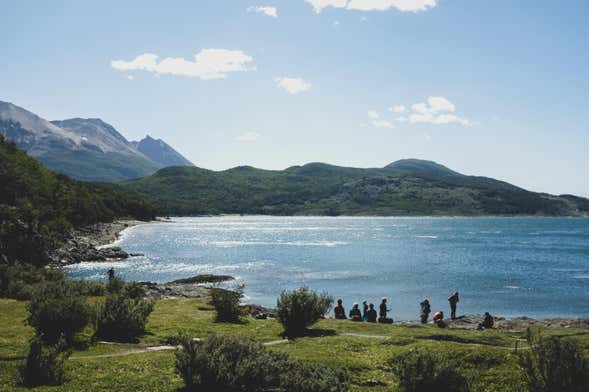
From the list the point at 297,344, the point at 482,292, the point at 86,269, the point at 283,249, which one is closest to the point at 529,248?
the point at 283,249

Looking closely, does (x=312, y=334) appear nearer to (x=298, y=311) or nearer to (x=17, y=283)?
(x=298, y=311)

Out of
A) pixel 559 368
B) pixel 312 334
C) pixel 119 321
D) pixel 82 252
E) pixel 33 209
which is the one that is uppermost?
pixel 33 209

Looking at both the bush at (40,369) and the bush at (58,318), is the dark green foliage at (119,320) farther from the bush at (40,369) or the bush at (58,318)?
the bush at (40,369)

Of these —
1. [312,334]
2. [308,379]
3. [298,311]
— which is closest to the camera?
[308,379]

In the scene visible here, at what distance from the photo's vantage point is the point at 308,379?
43.4 feet

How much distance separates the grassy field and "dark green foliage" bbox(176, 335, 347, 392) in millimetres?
872

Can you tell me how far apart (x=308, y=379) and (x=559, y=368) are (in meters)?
6.21

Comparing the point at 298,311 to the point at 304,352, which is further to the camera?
the point at 298,311

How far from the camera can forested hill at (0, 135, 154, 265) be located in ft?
241

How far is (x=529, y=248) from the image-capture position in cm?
14025

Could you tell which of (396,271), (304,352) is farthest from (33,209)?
(304,352)

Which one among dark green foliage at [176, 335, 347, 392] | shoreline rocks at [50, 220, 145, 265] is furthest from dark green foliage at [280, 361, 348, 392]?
shoreline rocks at [50, 220, 145, 265]

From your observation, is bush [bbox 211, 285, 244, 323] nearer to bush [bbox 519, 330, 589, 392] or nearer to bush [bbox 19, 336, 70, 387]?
bush [bbox 19, 336, 70, 387]

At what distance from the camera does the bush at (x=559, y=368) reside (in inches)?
490
